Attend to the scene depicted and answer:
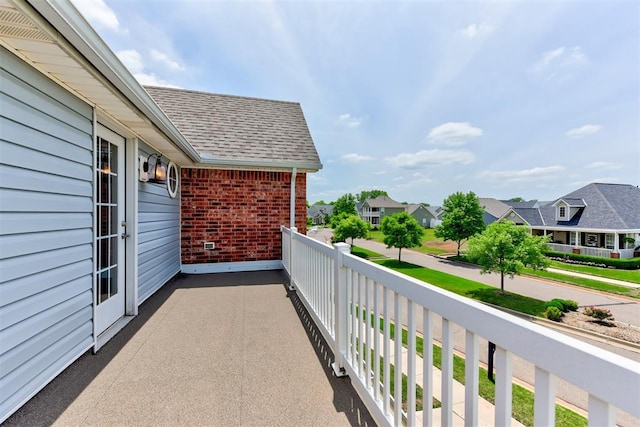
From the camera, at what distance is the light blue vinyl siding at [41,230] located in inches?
65.2

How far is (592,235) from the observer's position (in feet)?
63.7

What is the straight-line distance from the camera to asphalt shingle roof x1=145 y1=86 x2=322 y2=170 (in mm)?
5758

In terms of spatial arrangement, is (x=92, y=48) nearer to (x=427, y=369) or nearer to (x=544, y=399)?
(x=427, y=369)

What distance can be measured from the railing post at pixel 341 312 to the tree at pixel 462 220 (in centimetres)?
2251

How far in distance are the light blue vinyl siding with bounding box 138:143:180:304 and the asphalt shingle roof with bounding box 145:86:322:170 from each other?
4.55ft

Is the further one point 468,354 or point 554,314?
point 554,314

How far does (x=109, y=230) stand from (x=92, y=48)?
77.9 inches

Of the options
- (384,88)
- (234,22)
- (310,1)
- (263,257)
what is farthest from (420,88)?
(263,257)

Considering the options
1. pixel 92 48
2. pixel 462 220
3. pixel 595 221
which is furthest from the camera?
pixel 462 220

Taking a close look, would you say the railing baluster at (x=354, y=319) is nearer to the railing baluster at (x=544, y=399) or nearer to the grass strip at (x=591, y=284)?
the railing baluster at (x=544, y=399)

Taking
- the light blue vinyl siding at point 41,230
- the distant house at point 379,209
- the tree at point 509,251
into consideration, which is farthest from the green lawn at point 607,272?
the distant house at point 379,209

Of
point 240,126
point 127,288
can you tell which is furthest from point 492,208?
point 127,288

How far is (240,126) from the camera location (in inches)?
255

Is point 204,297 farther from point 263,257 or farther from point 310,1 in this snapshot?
point 310,1
